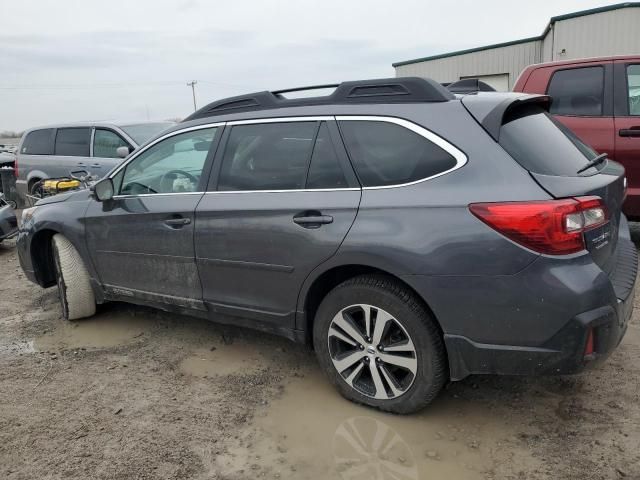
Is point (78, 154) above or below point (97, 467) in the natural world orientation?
above

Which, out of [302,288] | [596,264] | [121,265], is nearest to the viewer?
[596,264]

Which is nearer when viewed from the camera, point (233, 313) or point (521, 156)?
point (521, 156)

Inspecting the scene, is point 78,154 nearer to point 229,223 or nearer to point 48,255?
point 48,255

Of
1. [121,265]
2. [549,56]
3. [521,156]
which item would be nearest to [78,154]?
[121,265]

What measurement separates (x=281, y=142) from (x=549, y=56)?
1617 centimetres

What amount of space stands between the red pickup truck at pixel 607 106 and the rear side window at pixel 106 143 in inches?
242

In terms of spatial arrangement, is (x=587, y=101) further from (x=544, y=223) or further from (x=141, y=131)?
(x=141, y=131)

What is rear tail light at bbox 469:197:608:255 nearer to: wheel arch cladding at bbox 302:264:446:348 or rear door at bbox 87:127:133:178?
wheel arch cladding at bbox 302:264:446:348

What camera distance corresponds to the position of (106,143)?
8.74 m

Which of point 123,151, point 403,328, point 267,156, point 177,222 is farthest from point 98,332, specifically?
point 123,151

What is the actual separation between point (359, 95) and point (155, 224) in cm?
164

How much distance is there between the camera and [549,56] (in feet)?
55.3

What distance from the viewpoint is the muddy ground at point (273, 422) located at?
102 inches

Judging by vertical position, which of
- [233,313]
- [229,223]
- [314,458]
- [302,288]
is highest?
[229,223]
